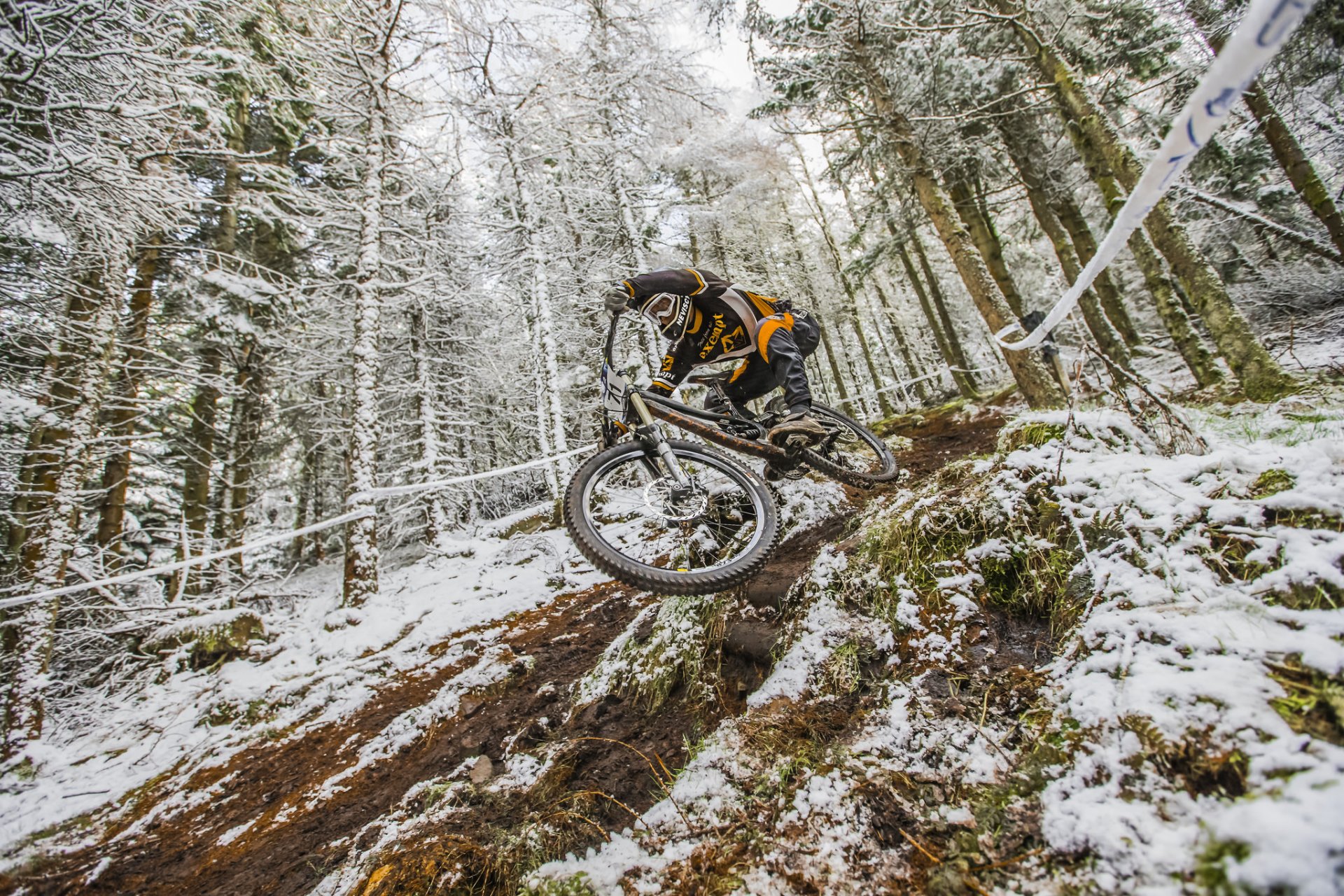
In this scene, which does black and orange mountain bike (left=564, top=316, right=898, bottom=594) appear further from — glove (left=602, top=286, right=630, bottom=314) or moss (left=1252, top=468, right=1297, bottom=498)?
moss (left=1252, top=468, right=1297, bottom=498)

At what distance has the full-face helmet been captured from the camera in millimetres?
3609

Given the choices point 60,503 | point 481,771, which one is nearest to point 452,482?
point 481,771

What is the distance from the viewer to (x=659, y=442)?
10.9 ft

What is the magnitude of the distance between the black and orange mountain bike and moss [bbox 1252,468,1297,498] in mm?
1962

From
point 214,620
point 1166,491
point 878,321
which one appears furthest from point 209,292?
point 878,321

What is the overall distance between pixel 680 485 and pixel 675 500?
14 cm

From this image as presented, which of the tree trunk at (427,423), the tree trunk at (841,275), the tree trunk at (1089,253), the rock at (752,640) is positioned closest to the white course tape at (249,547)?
the rock at (752,640)

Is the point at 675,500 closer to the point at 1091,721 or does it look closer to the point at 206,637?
the point at 1091,721

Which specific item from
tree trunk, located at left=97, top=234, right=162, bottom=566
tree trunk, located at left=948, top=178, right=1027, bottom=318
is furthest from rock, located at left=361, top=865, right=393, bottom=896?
tree trunk, located at left=948, top=178, right=1027, bottom=318

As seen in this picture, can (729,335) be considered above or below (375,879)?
above

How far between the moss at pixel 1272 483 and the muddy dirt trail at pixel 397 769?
174cm

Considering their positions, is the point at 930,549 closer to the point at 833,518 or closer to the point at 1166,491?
the point at 1166,491

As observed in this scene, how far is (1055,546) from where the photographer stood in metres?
1.87

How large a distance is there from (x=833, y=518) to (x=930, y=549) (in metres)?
1.75
